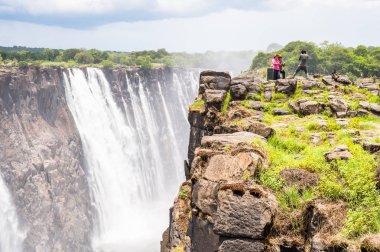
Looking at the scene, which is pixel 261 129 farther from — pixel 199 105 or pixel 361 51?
pixel 361 51

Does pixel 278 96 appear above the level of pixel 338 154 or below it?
above

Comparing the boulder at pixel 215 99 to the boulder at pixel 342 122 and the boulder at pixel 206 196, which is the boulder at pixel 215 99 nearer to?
the boulder at pixel 342 122

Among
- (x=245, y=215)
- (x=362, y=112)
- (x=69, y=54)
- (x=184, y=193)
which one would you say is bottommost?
(x=184, y=193)

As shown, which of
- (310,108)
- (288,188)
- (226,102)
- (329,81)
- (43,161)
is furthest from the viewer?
(43,161)

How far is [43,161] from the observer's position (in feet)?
154

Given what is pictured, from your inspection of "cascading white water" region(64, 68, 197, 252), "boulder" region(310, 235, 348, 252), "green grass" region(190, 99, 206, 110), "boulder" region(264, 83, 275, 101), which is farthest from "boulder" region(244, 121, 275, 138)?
"cascading white water" region(64, 68, 197, 252)

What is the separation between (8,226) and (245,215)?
132 feet

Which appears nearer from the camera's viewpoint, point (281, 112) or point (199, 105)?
point (281, 112)

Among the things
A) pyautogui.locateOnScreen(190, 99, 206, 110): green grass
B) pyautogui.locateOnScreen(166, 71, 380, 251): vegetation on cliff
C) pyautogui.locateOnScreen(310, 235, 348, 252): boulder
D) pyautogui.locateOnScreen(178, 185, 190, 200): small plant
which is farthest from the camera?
pyautogui.locateOnScreen(190, 99, 206, 110): green grass

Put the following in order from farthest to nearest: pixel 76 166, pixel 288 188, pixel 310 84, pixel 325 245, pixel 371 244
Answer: pixel 76 166
pixel 310 84
pixel 288 188
pixel 325 245
pixel 371 244

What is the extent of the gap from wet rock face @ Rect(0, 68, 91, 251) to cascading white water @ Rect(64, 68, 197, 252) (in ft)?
5.94

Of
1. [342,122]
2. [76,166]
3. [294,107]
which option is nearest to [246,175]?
[342,122]

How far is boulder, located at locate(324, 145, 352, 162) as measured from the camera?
873 centimetres

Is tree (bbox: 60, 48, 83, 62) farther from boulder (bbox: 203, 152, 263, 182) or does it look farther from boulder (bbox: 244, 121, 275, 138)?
boulder (bbox: 203, 152, 263, 182)
